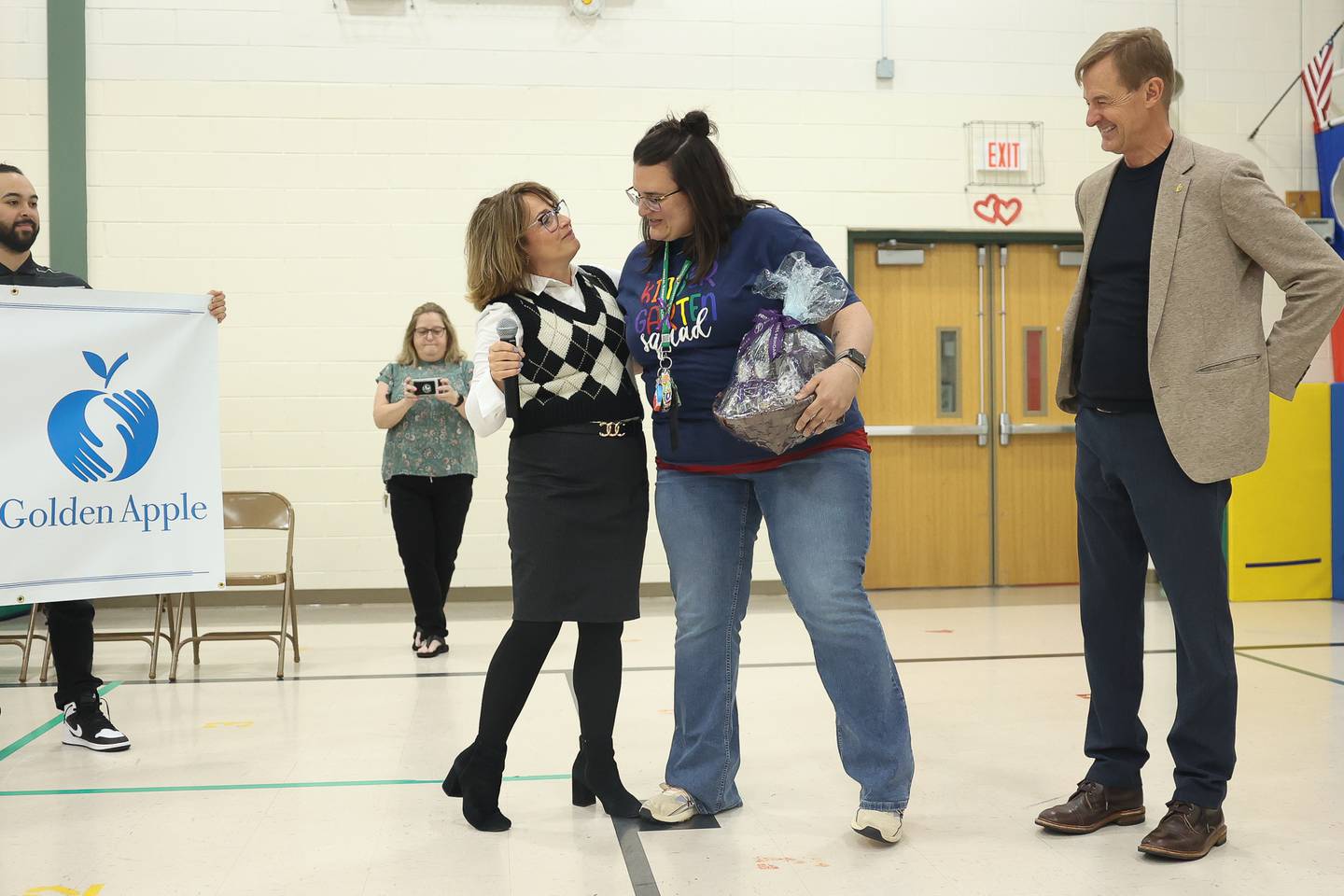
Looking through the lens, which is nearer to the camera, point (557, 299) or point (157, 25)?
point (557, 299)

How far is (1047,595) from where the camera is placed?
655 cm

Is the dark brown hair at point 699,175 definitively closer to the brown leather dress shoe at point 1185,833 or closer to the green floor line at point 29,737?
the brown leather dress shoe at point 1185,833

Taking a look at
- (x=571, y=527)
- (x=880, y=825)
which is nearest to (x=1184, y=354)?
(x=880, y=825)

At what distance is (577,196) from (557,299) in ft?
13.5

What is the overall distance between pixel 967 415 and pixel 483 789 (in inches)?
200

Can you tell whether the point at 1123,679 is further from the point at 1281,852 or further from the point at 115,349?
the point at 115,349

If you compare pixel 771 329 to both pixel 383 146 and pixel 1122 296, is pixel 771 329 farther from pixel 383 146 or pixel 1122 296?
pixel 383 146

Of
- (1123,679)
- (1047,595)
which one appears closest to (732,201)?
(1123,679)

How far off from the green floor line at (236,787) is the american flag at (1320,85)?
627 cm

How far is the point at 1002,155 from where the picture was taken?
679 centimetres

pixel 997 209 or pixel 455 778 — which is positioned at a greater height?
pixel 997 209

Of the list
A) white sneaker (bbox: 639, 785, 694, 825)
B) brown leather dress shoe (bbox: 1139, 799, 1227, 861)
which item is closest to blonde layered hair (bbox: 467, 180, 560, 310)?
white sneaker (bbox: 639, 785, 694, 825)

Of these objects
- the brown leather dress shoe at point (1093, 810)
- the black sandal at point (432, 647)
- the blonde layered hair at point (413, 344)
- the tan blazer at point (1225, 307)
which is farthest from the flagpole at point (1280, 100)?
the brown leather dress shoe at point (1093, 810)

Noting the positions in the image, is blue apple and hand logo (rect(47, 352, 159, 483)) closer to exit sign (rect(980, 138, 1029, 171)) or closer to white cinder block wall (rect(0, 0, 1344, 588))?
white cinder block wall (rect(0, 0, 1344, 588))
